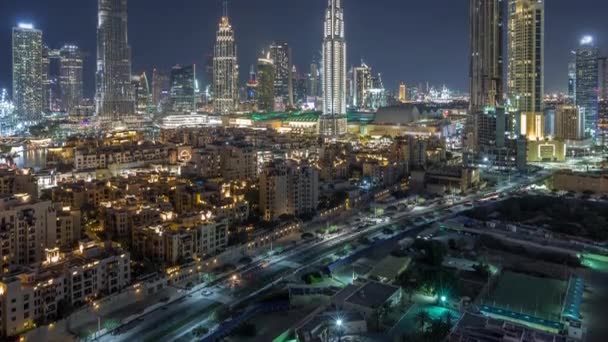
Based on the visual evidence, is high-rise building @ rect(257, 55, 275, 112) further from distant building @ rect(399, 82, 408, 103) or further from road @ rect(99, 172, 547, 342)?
road @ rect(99, 172, 547, 342)

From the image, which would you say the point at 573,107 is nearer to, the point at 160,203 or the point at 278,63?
the point at 160,203

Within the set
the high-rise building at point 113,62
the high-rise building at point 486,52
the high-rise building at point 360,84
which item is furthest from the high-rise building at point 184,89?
the high-rise building at point 486,52

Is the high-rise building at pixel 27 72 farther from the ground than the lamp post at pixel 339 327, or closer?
farther from the ground

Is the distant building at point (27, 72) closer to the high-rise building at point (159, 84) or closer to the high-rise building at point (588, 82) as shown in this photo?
the high-rise building at point (159, 84)

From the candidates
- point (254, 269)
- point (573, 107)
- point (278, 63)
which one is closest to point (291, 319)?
point (254, 269)

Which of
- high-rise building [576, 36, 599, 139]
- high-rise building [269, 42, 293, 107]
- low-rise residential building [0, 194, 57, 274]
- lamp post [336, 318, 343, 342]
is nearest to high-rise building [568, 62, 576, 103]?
high-rise building [576, 36, 599, 139]

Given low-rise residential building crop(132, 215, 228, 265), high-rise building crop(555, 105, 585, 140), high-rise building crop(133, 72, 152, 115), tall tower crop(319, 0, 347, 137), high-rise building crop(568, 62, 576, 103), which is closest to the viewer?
low-rise residential building crop(132, 215, 228, 265)

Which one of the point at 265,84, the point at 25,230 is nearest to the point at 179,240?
the point at 25,230
